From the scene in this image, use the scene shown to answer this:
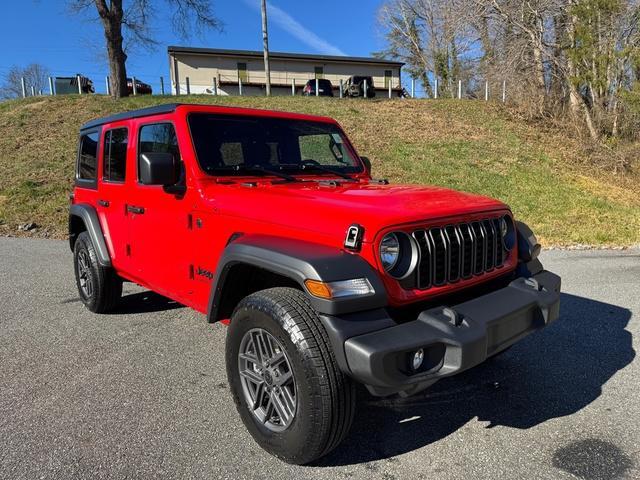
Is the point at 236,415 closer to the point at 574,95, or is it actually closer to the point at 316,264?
the point at 316,264

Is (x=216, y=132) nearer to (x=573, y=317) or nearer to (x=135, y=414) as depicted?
(x=135, y=414)

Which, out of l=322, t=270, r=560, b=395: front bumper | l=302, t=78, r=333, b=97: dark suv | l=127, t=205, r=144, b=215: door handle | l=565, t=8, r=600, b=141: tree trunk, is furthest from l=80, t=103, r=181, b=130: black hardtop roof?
l=302, t=78, r=333, b=97: dark suv

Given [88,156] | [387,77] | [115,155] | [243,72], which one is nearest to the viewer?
[115,155]

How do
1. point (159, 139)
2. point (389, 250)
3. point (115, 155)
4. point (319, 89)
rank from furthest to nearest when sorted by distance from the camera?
point (319, 89), point (115, 155), point (159, 139), point (389, 250)

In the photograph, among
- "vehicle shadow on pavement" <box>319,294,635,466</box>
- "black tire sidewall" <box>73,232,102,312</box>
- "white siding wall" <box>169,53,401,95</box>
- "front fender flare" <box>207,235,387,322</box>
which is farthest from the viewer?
"white siding wall" <box>169,53,401,95</box>

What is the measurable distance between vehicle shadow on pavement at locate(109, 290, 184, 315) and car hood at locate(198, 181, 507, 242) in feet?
7.60

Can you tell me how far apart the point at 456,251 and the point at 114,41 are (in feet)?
71.7

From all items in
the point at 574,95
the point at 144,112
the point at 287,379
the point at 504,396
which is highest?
the point at 574,95

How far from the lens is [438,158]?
15.6 meters

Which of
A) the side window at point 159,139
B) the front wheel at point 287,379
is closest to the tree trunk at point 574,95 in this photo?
the side window at point 159,139

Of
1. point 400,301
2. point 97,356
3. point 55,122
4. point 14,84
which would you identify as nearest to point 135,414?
point 97,356

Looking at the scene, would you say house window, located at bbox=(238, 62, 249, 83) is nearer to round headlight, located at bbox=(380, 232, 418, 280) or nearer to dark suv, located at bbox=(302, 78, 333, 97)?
dark suv, located at bbox=(302, 78, 333, 97)

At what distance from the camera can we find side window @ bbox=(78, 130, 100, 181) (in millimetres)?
4645

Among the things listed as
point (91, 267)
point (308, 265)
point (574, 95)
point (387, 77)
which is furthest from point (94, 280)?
point (387, 77)
